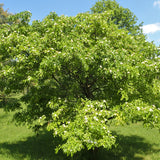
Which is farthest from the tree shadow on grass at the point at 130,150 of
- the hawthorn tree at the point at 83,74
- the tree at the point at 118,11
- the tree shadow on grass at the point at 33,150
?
the tree at the point at 118,11

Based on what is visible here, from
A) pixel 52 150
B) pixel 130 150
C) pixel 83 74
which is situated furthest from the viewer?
pixel 130 150

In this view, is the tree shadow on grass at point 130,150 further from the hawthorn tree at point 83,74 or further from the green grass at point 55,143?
the hawthorn tree at point 83,74

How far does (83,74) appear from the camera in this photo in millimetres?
8281

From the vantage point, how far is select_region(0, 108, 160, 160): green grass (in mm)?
10727

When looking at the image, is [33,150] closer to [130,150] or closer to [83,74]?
[83,74]

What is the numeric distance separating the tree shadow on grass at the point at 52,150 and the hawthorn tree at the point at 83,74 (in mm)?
3322

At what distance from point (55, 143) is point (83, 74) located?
7.89m

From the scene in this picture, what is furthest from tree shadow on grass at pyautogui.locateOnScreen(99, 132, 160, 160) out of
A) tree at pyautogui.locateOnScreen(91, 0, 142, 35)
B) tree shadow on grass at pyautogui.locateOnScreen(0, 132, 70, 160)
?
tree at pyautogui.locateOnScreen(91, 0, 142, 35)

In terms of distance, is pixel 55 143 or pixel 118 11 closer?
pixel 55 143

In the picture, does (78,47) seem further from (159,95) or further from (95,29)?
(159,95)

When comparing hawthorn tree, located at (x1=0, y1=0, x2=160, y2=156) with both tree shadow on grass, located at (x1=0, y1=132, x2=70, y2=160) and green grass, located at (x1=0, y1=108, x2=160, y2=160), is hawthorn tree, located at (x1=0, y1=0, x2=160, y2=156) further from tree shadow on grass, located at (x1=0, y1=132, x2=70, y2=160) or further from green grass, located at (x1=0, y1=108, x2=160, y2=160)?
tree shadow on grass, located at (x1=0, y1=132, x2=70, y2=160)

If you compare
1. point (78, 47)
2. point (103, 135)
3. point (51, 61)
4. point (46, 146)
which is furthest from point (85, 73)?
point (46, 146)

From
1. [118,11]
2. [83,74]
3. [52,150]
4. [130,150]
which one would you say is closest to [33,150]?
[52,150]

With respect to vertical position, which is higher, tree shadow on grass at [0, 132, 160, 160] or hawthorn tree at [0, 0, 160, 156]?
hawthorn tree at [0, 0, 160, 156]
